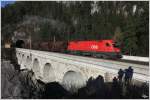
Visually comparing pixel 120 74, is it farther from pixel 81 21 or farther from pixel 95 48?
pixel 81 21

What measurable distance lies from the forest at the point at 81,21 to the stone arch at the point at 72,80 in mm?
20532

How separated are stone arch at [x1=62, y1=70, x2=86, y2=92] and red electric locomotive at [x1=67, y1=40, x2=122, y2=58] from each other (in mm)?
6892

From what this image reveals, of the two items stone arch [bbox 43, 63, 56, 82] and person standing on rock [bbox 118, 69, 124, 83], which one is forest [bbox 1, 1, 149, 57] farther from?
person standing on rock [bbox 118, 69, 124, 83]

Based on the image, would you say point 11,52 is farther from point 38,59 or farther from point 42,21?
point 42,21

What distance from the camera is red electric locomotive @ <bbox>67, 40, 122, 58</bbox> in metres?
30.9

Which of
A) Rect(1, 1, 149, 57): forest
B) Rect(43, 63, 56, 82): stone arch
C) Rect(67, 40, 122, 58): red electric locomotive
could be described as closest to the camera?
Rect(67, 40, 122, 58): red electric locomotive

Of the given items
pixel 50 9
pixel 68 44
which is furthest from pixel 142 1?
pixel 50 9

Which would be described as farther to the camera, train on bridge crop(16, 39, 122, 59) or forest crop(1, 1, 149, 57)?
forest crop(1, 1, 149, 57)

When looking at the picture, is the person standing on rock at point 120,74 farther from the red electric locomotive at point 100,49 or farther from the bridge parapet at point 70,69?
the red electric locomotive at point 100,49

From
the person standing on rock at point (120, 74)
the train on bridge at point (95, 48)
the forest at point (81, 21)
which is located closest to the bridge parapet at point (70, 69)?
the person standing on rock at point (120, 74)

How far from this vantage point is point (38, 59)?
127 ft

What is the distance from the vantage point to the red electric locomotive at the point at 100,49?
30922 mm

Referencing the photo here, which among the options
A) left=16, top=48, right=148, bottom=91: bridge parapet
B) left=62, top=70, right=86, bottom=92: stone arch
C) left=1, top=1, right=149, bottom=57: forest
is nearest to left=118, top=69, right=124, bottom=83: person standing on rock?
left=16, top=48, right=148, bottom=91: bridge parapet

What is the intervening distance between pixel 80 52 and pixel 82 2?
7077cm
